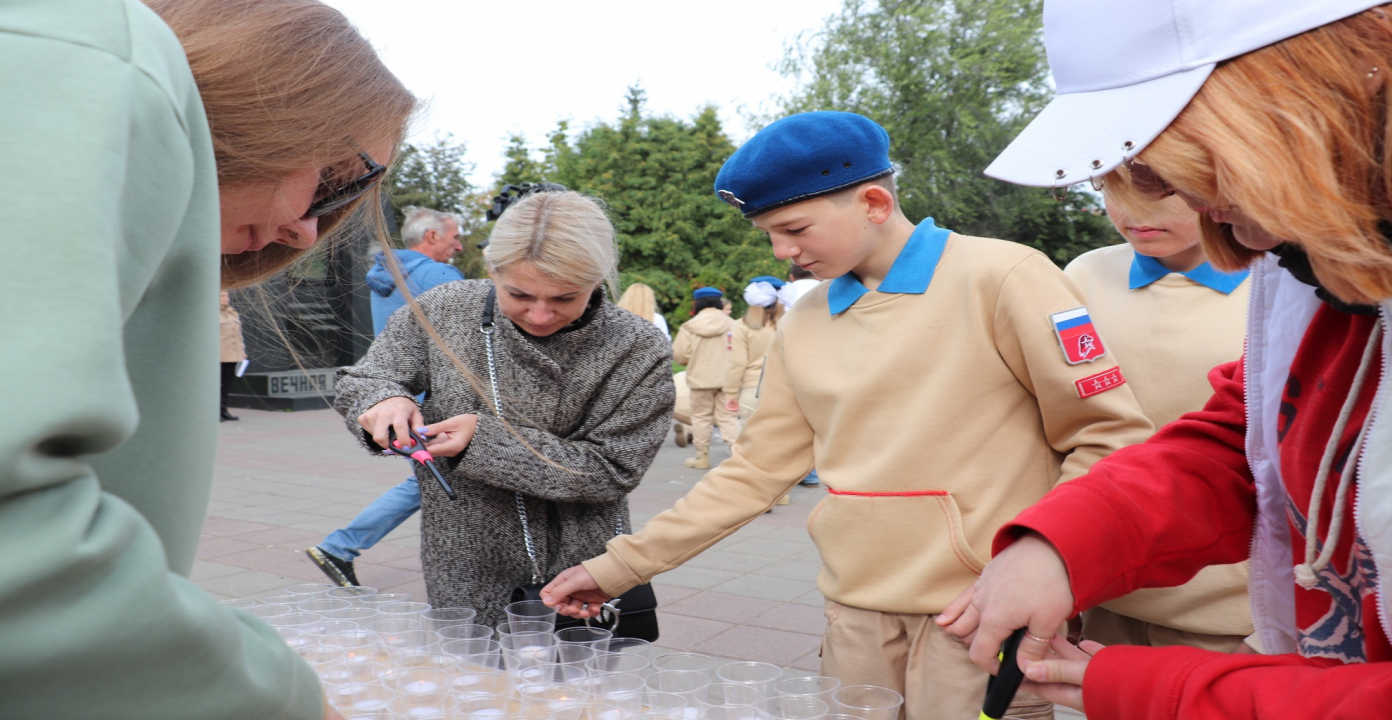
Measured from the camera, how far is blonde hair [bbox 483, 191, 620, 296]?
2408mm

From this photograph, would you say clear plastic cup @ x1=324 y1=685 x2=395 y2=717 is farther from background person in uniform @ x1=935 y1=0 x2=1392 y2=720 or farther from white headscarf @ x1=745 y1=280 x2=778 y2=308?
white headscarf @ x1=745 y1=280 x2=778 y2=308

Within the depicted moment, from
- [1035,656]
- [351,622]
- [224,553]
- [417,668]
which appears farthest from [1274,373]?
[224,553]

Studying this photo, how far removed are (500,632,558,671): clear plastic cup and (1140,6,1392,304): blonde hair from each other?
1.29m

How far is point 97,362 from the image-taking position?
56 cm

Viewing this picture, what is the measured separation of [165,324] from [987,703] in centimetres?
97

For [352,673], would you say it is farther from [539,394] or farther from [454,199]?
[454,199]

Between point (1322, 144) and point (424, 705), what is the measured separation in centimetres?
138

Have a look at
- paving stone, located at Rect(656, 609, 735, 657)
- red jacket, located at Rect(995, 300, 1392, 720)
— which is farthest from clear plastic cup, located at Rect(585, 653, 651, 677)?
paving stone, located at Rect(656, 609, 735, 657)

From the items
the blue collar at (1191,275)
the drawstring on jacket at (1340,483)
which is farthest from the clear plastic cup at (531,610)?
the blue collar at (1191,275)

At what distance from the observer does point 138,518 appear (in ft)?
2.06

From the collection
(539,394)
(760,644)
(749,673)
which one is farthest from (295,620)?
(760,644)

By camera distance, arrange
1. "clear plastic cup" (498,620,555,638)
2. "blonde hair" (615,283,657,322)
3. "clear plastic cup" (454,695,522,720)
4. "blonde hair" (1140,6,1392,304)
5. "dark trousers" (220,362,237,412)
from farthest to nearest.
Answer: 1. "dark trousers" (220,362,237,412)
2. "blonde hair" (615,283,657,322)
3. "clear plastic cup" (498,620,555,638)
4. "clear plastic cup" (454,695,522,720)
5. "blonde hair" (1140,6,1392,304)

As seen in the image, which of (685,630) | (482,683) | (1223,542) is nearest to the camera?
(1223,542)

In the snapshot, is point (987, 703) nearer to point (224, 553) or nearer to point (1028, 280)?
point (1028, 280)
